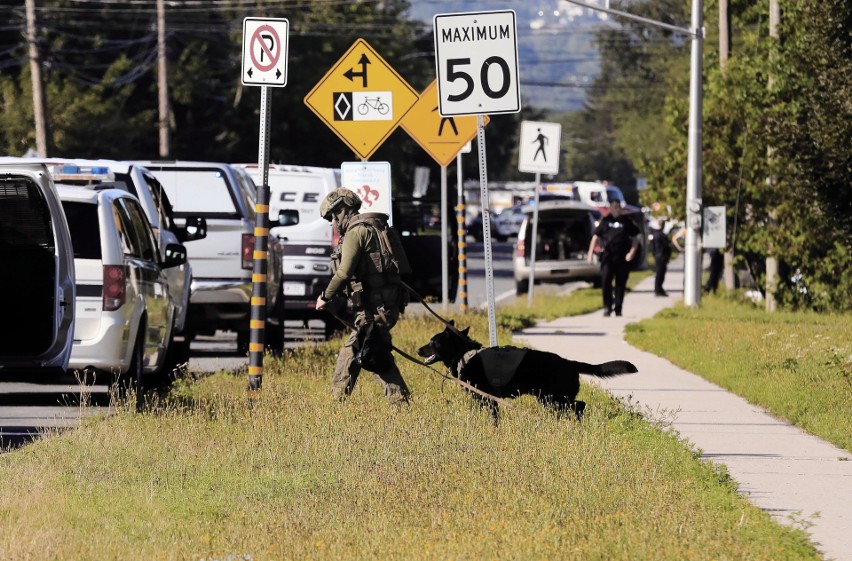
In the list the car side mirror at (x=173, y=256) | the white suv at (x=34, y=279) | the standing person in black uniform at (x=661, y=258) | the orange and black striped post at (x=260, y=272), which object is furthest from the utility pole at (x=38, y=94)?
the white suv at (x=34, y=279)

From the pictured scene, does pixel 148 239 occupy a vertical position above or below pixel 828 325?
above

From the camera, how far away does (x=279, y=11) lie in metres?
60.9

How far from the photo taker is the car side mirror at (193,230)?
1720cm

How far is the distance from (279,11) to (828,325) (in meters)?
41.0

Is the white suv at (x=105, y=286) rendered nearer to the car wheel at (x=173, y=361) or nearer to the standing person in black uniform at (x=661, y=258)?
the car wheel at (x=173, y=361)

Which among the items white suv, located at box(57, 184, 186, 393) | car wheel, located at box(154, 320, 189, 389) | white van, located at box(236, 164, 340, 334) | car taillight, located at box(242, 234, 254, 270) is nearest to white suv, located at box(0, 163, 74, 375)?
white suv, located at box(57, 184, 186, 393)

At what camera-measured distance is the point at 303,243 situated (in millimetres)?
21031

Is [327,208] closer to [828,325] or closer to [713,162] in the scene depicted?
[828,325]

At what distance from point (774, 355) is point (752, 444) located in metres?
5.50

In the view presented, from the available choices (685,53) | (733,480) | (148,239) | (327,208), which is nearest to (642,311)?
(148,239)

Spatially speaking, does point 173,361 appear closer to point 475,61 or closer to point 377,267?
point 377,267

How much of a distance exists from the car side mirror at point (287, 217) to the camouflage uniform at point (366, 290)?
22.4 feet

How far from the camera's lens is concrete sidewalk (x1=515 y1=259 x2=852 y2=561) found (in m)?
8.72

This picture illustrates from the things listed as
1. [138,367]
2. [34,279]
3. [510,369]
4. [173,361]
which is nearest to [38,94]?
[173,361]
